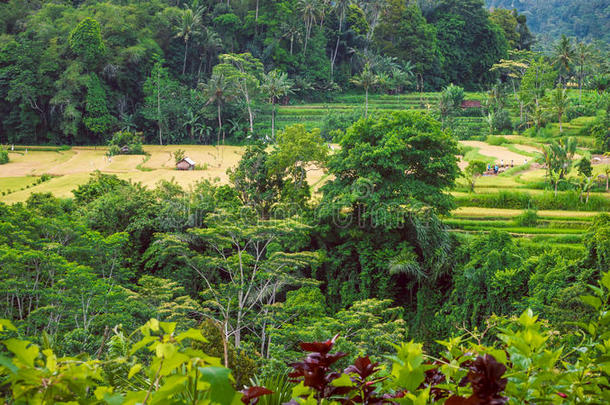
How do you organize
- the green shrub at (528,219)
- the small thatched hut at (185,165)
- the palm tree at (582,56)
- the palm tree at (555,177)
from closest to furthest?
the green shrub at (528,219), the palm tree at (555,177), the small thatched hut at (185,165), the palm tree at (582,56)

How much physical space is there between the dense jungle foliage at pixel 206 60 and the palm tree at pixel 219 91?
0.20ft

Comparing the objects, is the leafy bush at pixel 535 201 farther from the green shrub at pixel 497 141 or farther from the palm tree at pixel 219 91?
the palm tree at pixel 219 91

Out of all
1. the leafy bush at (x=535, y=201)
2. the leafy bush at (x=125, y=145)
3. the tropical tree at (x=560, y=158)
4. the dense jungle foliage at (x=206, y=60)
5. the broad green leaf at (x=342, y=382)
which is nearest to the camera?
the broad green leaf at (x=342, y=382)

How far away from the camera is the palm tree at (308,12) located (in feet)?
101

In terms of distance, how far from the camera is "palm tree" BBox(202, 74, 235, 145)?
2519cm

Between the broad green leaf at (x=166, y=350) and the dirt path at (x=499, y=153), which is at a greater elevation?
the broad green leaf at (x=166, y=350)

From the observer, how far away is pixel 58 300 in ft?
27.1

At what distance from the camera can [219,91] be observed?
25375mm

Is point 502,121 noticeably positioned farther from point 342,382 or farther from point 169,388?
point 169,388

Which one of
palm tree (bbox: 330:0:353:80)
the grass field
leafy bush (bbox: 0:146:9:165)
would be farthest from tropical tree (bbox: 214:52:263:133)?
leafy bush (bbox: 0:146:9:165)

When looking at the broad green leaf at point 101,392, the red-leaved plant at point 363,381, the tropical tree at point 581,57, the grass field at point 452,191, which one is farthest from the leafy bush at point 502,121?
the broad green leaf at point 101,392

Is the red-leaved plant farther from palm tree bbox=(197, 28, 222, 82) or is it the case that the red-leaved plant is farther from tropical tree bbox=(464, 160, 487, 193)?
palm tree bbox=(197, 28, 222, 82)

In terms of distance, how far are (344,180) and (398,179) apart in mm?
1119

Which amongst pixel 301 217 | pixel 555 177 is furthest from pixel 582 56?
pixel 301 217
